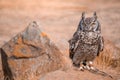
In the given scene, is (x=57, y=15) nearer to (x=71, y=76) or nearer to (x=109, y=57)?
(x=109, y=57)

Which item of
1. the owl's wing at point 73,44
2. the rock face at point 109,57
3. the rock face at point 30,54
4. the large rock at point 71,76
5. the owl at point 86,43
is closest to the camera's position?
the large rock at point 71,76

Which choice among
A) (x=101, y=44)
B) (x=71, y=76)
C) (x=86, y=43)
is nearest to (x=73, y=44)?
(x=86, y=43)

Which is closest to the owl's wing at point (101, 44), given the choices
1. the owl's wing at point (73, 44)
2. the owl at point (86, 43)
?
the owl at point (86, 43)

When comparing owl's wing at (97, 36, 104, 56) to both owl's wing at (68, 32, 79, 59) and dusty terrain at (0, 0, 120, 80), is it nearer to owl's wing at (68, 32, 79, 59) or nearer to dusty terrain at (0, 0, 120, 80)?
owl's wing at (68, 32, 79, 59)

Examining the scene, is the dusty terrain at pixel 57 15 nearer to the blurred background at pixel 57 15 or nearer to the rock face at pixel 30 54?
the blurred background at pixel 57 15

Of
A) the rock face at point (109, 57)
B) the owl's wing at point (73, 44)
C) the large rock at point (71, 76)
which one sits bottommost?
the large rock at point (71, 76)

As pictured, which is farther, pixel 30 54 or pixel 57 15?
pixel 57 15

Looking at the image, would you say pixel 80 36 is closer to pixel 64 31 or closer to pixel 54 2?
pixel 64 31
